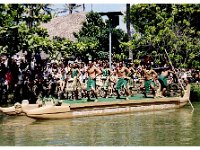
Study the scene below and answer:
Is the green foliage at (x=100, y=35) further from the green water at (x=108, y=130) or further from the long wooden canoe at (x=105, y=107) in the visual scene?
the green water at (x=108, y=130)

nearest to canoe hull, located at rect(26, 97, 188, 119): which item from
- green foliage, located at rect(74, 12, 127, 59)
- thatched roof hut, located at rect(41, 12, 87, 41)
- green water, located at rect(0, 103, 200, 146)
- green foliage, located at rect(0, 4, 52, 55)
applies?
green water, located at rect(0, 103, 200, 146)

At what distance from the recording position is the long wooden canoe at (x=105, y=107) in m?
13.4

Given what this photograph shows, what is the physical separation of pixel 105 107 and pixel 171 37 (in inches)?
227

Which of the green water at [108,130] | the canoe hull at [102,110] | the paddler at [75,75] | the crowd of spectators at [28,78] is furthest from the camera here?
the crowd of spectators at [28,78]

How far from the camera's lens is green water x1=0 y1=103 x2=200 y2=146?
A: 10.2m

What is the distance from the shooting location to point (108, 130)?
38.7 ft

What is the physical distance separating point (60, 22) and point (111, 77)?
60.1 ft

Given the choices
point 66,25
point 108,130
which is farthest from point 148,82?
point 66,25

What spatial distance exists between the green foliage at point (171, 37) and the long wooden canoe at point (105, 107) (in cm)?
272

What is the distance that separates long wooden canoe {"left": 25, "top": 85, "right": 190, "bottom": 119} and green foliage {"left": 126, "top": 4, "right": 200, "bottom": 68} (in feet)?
8.91

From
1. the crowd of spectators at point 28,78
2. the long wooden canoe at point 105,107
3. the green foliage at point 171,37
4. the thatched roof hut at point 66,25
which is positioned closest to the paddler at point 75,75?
the crowd of spectators at point 28,78

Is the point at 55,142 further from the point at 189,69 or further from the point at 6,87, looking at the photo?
the point at 189,69

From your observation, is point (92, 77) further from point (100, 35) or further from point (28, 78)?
point (100, 35)

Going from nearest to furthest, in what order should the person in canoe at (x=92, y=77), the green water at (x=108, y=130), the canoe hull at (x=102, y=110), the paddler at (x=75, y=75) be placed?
the green water at (x=108, y=130), the canoe hull at (x=102, y=110), the person in canoe at (x=92, y=77), the paddler at (x=75, y=75)
